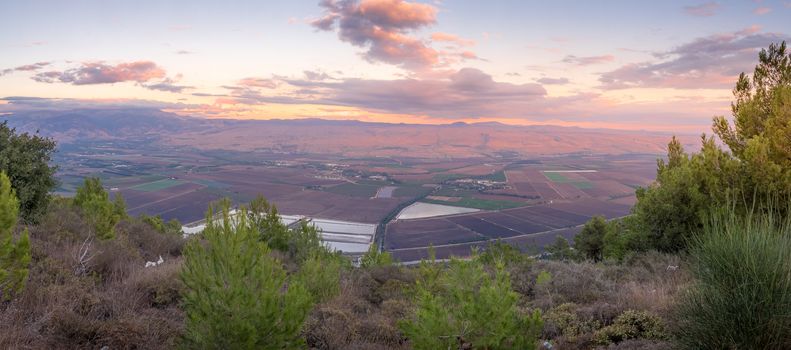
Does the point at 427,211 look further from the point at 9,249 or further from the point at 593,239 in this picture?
the point at 9,249

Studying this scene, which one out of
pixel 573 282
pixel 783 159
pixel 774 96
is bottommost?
pixel 573 282

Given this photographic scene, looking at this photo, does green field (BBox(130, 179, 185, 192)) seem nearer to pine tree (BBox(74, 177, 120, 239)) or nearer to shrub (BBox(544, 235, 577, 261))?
pine tree (BBox(74, 177, 120, 239))


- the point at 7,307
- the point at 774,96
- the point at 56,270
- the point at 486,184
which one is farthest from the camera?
the point at 486,184

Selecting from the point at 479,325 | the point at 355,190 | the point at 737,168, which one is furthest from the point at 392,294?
the point at 355,190

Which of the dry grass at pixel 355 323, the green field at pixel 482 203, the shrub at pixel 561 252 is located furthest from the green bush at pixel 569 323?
the green field at pixel 482 203

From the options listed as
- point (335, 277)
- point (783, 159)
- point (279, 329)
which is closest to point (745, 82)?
point (783, 159)

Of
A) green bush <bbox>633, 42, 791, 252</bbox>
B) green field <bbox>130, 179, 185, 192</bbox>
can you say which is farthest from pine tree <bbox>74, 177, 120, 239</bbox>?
green field <bbox>130, 179, 185, 192</bbox>

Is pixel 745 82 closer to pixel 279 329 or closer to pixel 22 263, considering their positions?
pixel 279 329
